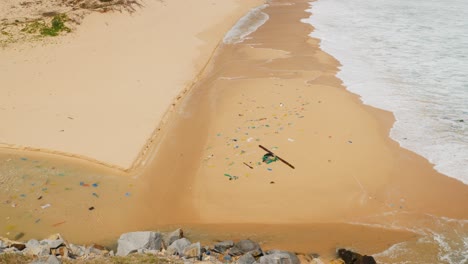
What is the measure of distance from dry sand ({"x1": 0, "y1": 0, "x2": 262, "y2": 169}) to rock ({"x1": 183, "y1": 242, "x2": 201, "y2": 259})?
12.1ft

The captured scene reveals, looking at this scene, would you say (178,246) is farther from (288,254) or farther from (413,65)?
(413,65)

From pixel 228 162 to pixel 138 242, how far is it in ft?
11.6

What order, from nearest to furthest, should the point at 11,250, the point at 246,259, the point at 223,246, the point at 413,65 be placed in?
the point at 11,250 < the point at 246,259 < the point at 223,246 < the point at 413,65

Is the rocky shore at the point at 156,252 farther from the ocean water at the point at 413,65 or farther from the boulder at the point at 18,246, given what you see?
the ocean water at the point at 413,65

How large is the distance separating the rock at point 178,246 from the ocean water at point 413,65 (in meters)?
6.27

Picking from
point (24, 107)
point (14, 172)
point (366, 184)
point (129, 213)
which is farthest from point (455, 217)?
point (24, 107)

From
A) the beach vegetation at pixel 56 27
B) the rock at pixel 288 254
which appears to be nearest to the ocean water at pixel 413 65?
the rock at pixel 288 254

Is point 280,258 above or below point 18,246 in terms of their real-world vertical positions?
below

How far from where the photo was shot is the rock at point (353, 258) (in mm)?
6215

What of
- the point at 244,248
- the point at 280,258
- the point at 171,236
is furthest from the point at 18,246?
the point at 280,258

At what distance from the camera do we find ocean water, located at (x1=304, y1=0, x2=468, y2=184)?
10617mm

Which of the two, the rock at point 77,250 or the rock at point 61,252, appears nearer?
the rock at point 61,252

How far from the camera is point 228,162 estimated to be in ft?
31.3

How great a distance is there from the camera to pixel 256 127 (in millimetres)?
11078
